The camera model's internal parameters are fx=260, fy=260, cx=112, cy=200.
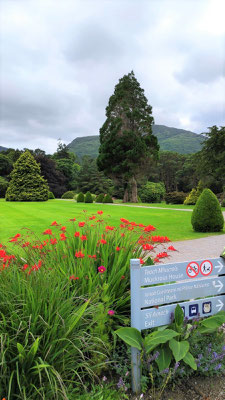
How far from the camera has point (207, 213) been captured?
1076cm

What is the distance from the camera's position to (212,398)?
1.92 m

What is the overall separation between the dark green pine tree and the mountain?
79571 millimetres

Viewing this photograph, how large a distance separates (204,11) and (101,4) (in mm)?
3072

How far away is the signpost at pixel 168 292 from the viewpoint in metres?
1.89

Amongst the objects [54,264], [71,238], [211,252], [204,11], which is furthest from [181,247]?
[204,11]

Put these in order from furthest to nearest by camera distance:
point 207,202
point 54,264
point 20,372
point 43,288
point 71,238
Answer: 1. point 207,202
2. point 71,238
3. point 54,264
4. point 43,288
5. point 20,372

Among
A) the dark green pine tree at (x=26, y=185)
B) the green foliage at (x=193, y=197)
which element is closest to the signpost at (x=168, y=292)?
the green foliage at (x=193, y=197)

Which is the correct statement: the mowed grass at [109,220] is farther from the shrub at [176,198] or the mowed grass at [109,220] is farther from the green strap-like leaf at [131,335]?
the shrub at [176,198]

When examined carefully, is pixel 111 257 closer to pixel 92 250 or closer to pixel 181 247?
pixel 92 250

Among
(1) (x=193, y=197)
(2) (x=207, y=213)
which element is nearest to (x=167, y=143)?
(1) (x=193, y=197)

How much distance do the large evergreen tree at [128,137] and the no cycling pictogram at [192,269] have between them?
93.1 ft

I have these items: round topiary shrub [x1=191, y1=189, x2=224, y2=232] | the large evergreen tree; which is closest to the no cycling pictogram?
round topiary shrub [x1=191, y1=189, x2=224, y2=232]

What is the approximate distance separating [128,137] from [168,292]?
30080 millimetres

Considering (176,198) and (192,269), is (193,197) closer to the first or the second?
(176,198)
